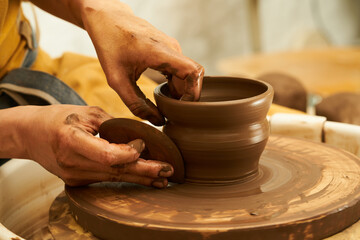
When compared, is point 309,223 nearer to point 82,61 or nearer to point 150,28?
point 150,28

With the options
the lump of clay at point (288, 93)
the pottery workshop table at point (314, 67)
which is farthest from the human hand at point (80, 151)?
the pottery workshop table at point (314, 67)

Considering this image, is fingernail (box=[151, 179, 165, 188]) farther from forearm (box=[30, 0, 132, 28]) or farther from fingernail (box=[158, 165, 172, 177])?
forearm (box=[30, 0, 132, 28])

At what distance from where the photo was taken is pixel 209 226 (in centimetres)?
77

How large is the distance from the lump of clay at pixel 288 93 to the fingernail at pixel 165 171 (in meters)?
1.37

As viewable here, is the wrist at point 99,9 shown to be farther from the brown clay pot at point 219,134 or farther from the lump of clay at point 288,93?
the lump of clay at point 288,93

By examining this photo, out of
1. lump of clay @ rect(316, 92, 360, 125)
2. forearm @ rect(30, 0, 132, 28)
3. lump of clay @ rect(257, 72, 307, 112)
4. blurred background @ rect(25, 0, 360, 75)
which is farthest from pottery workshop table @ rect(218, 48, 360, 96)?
forearm @ rect(30, 0, 132, 28)

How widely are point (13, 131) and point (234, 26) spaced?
4.21m

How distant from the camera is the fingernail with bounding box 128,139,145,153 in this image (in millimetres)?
888

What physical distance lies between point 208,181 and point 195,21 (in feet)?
12.5

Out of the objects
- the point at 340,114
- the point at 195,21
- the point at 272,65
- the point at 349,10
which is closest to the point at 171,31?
the point at 195,21

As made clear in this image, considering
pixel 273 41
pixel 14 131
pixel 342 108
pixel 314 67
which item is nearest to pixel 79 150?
pixel 14 131

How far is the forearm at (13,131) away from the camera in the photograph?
3.25 ft

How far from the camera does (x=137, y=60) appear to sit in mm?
1015

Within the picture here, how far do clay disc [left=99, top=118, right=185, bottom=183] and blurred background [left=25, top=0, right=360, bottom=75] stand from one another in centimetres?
203
